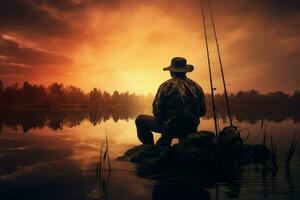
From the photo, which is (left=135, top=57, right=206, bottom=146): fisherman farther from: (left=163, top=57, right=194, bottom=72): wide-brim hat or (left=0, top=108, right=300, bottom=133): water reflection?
(left=0, top=108, right=300, bottom=133): water reflection

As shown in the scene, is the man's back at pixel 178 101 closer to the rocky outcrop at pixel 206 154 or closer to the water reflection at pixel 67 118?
the rocky outcrop at pixel 206 154

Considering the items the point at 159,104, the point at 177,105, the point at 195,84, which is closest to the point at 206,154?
the point at 177,105

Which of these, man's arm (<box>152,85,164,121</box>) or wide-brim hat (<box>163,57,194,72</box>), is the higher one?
wide-brim hat (<box>163,57,194,72</box>)

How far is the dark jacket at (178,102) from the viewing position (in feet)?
36.4

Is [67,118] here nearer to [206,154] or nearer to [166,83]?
[166,83]

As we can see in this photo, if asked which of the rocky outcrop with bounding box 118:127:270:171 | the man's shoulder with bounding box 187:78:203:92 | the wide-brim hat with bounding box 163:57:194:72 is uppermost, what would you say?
the wide-brim hat with bounding box 163:57:194:72

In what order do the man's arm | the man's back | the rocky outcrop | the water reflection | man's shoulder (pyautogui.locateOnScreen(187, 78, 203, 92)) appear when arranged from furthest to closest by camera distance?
the water reflection
man's shoulder (pyautogui.locateOnScreen(187, 78, 203, 92))
the man's arm
the man's back
the rocky outcrop

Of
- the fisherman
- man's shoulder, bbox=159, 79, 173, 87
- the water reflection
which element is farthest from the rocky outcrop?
the water reflection

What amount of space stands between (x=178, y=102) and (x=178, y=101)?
30mm

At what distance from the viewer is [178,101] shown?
11.1m

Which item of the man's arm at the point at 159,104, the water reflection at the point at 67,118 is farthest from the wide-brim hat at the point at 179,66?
the water reflection at the point at 67,118

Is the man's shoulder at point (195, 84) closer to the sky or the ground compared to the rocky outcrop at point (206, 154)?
closer to the sky

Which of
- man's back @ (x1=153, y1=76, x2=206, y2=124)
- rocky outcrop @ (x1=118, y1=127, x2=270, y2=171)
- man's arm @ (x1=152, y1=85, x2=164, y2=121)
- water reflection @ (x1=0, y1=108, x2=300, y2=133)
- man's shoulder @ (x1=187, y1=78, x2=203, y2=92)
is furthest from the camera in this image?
water reflection @ (x1=0, y1=108, x2=300, y2=133)

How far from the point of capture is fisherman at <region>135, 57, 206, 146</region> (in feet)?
36.5
